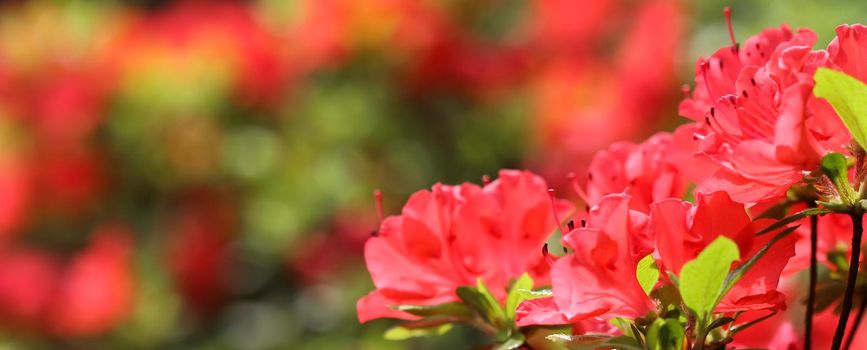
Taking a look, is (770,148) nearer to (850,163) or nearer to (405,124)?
(850,163)

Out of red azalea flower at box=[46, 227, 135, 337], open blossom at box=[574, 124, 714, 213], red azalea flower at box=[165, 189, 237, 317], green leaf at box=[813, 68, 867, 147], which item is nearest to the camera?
green leaf at box=[813, 68, 867, 147]

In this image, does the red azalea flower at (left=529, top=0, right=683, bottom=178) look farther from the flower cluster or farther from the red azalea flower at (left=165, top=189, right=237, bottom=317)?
the flower cluster

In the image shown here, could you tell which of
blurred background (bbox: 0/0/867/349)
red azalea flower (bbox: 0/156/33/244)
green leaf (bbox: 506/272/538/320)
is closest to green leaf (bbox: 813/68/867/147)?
green leaf (bbox: 506/272/538/320)

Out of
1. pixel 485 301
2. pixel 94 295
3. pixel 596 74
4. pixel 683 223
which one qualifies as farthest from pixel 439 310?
pixel 94 295

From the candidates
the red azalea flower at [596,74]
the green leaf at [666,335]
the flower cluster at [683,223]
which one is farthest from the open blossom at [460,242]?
the red azalea flower at [596,74]

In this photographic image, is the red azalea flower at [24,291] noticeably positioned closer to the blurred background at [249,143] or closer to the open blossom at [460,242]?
the blurred background at [249,143]

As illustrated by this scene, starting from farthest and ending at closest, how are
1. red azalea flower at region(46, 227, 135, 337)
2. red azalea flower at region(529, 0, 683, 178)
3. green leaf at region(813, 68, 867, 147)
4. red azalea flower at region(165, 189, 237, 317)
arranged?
red azalea flower at region(165, 189, 237, 317) → red azalea flower at region(46, 227, 135, 337) → red azalea flower at region(529, 0, 683, 178) → green leaf at region(813, 68, 867, 147)

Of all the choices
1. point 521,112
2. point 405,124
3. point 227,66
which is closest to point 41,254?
point 227,66

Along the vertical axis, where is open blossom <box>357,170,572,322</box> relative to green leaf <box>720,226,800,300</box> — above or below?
above
